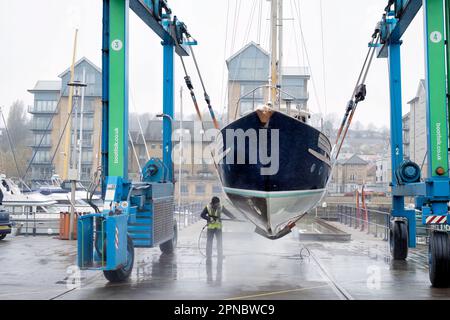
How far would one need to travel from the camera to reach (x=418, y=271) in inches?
463

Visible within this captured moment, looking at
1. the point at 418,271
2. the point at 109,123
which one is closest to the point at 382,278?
the point at 418,271

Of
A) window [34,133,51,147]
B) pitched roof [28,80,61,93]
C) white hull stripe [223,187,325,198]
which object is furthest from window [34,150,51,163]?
white hull stripe [223,187,325,198]

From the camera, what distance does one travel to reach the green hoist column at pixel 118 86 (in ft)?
34.9

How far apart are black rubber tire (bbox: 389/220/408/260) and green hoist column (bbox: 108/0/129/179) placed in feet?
24.0

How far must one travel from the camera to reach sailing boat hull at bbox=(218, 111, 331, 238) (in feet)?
33.3

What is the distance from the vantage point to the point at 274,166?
404 inches

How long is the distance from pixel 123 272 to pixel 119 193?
1.53 m

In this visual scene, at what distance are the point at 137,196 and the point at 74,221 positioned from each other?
818cm

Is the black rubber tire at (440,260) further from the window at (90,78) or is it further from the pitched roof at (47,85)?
the pitched roof at (47,85)

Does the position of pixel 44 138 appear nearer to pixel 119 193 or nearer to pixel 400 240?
pixel 400 240

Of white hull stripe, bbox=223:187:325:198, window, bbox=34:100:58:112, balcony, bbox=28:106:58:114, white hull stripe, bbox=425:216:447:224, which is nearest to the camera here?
white hull stripe, bbox=425:216:447:224

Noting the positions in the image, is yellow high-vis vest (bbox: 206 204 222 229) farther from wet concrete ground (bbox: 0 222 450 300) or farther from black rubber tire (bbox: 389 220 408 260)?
black rubber tire (bbox: 389 220 408 260)

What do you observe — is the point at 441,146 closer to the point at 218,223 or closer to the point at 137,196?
the point at 218,223

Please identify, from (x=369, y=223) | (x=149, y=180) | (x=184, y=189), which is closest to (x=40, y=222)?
(x=149, y=180)
